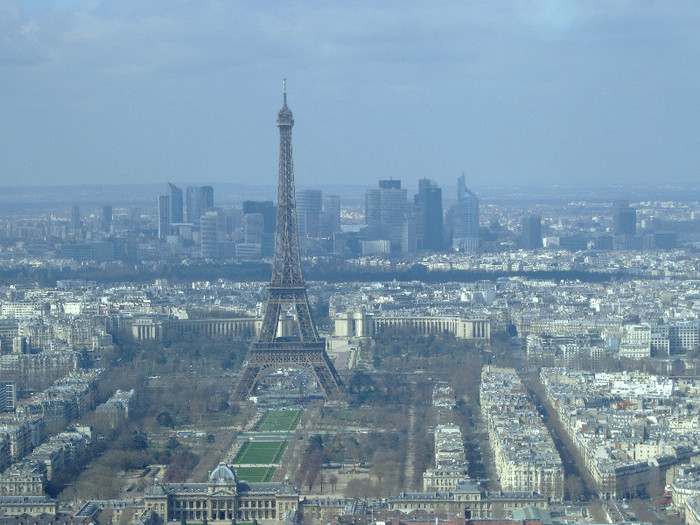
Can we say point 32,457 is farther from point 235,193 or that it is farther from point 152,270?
point 235,193

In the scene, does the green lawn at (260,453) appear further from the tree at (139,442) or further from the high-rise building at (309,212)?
the high-rise building at (309,212)

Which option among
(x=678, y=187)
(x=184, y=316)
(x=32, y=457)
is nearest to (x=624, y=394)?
(x=32, y=457)

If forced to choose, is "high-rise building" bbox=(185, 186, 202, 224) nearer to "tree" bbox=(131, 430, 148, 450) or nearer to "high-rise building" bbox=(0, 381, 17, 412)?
"high-rise building" bbox=(0, 381, 17, 412)

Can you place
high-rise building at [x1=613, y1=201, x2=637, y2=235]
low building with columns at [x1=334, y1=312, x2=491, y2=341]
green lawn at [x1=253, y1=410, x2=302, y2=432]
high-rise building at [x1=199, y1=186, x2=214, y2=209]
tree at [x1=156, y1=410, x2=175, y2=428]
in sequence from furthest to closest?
high-rise building at [x1=199, y1=186, x2=214, y2=209] → high-rise building at [x1=613, y1=201, x2=637, y2=235] → low building with columns at [x1=334, y1=312, x2=491, y2=341] → tree at [x1=156, y1=410, x2=175, y2=428] → green lawn at [x1=253, y1=410, x2=302, y2=432]

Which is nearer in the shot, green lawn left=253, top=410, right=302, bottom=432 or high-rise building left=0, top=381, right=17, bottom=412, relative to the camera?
green lawn left=253, top=410, right=302, bottom=432

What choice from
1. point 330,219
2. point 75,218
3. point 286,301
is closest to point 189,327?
point 286,301

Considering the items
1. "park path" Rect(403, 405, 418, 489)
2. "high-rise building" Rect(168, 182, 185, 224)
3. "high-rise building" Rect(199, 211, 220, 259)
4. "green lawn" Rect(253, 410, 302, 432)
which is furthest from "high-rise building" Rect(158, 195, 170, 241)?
"park path" Rect(403, 405, 418, 489)
